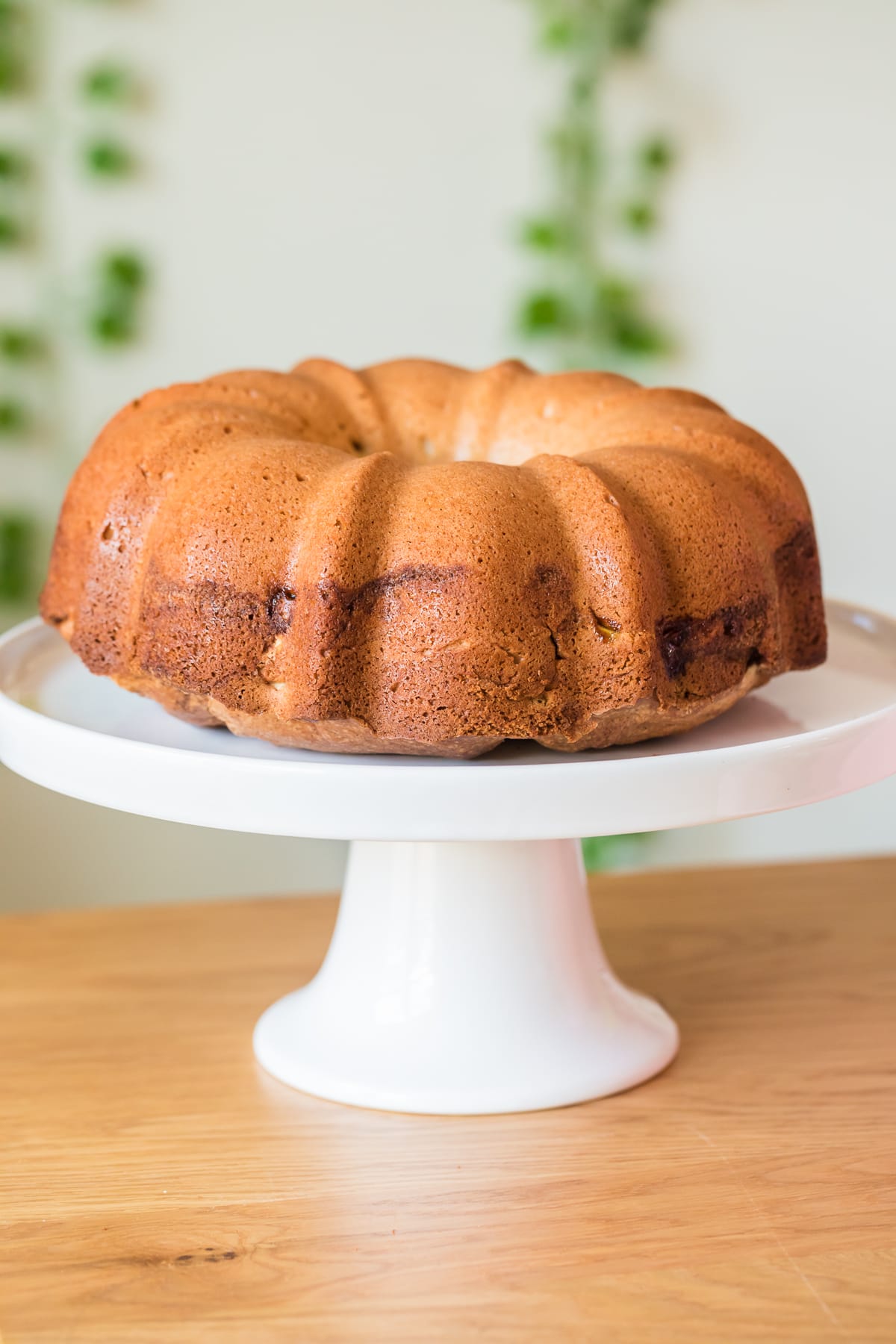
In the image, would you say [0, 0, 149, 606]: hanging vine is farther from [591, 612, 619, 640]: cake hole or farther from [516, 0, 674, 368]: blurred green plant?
[591, 612, 619, 640]: cake hole

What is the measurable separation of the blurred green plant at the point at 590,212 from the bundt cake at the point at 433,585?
1.17m

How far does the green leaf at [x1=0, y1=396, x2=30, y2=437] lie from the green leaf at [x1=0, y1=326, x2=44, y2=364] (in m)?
0.05

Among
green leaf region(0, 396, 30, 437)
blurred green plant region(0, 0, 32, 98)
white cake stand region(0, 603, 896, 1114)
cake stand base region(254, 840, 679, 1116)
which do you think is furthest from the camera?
green leaf region(0, 396, 30, 437)

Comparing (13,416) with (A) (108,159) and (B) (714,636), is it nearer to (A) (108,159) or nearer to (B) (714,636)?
(A) (108,159)

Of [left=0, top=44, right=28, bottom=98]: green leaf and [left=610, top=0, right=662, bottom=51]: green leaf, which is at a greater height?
[left=610, top=0, right=662, bottom=51]: green leaf

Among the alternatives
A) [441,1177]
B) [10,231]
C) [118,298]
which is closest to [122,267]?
[118,298]

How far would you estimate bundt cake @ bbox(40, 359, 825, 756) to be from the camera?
805 millimetres

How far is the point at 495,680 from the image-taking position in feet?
2.62

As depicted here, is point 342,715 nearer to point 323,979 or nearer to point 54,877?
point 323,979

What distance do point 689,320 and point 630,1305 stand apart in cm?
160

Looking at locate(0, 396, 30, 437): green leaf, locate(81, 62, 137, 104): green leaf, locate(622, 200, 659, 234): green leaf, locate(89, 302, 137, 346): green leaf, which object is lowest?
locate(0, 396, 30, 437): green leaf

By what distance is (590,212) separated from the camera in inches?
82.2

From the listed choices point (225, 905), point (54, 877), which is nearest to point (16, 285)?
point (54, 877)

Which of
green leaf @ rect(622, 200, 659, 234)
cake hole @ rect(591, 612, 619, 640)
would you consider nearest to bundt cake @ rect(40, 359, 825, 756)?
cake hole @ rect(591, 612, 619, 640)
